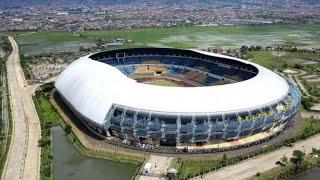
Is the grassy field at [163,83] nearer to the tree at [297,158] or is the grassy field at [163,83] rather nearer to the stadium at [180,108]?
the stadium at [180,108]

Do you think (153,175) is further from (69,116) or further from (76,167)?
(69,116)

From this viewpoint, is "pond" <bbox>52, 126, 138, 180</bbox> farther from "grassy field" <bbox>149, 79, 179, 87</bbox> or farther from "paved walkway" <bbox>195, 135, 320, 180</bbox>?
"grassy field" <bbox>149, 79, 179, 87</bbox>

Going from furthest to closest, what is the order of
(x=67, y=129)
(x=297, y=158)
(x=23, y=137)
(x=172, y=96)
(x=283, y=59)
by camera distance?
(x=283, y=59)
(x=67, y=129)
(x=23, y=137)
(x=172, y=96)
(x=297, y=158)

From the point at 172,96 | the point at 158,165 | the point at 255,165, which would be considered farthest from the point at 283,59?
the point at 158,165

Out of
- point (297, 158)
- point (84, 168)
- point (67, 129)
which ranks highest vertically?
point (297, 158)

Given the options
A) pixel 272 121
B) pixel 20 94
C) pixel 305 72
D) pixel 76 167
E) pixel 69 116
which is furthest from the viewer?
pixel 305 72

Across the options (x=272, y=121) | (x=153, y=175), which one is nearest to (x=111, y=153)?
(x=153, y=175)

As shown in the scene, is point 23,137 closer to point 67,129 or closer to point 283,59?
point 67,129

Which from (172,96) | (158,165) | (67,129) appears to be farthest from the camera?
(67,129)
